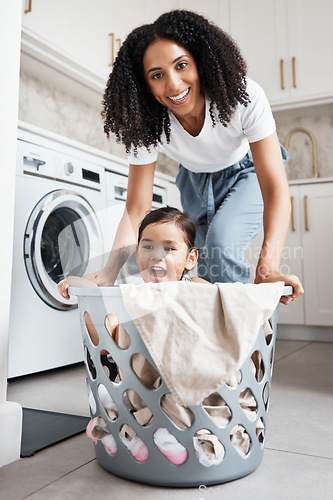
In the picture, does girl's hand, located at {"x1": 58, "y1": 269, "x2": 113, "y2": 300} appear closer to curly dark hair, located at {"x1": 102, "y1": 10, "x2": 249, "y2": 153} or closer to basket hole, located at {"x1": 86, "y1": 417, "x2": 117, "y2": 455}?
basket hole, located at {"x1": 86, "y1": 417, "x2": 117, "y2": 455}

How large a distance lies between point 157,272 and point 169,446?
1.29 feet

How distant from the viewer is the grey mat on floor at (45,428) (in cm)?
91

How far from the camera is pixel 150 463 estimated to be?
708mm

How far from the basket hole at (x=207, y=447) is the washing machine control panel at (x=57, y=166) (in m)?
1.07

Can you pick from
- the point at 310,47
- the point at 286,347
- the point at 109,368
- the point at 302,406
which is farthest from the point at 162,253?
the point at 310,47

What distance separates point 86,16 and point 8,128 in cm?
153

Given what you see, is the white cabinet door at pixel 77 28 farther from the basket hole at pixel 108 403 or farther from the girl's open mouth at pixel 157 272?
the basket hole at pixel 108 403

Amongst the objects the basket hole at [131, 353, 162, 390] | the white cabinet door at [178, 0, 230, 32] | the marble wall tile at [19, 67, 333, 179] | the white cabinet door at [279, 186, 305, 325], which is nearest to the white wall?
the basket hole at [131, 353, 162, 390]

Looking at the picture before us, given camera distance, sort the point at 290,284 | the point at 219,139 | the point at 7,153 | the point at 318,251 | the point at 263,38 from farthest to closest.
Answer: the point at 263,38 < the point at 318,251 < the point at 219,139 < the point at 7,153 < the point at 290,284

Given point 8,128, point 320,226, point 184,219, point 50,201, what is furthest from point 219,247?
point 320,226

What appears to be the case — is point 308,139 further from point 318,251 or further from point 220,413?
point 220,413

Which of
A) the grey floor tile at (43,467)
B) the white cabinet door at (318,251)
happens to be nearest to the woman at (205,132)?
the grey floor tile at (43,467)

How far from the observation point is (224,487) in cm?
72

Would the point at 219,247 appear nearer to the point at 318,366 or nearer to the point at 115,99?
the point at 115,99
